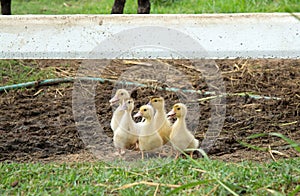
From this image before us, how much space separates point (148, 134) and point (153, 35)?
7.31ft

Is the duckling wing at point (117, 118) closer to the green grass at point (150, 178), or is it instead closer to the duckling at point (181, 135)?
the duckling at point (181, 135)

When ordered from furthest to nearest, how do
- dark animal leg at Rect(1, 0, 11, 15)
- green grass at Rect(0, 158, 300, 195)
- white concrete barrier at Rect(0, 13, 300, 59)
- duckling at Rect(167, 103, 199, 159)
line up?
1. dark animal leg at Rect(1, 0, 11, 15)
2. white concrete barrier at Rect(0, 13, 300, 59)
3. duckling at Rect(167, 103, 199, 159)
4. green grass at Rect(0, 158, 300, 195)

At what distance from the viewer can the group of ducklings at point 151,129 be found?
4141mm

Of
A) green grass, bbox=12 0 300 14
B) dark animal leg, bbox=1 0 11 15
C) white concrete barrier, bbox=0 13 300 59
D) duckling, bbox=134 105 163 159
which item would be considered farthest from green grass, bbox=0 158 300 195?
green grass, bbox=12 0 300 14

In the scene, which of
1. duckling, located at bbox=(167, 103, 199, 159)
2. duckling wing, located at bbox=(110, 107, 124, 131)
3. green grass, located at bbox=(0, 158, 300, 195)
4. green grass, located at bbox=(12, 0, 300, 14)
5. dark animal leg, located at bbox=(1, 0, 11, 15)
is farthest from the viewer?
green grass, located at bbox=(12, 0, 300, 14)

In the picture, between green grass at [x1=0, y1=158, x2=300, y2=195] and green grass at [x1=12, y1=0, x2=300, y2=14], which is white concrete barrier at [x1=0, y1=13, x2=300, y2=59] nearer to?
green grass at [x1=12, y1=0, x2=300, y2=14]

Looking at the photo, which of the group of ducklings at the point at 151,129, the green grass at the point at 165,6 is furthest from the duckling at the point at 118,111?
the green grass at the point at 165,6

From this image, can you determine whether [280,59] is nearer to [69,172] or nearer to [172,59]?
[172,59]

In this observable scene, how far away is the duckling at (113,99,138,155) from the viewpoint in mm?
4223

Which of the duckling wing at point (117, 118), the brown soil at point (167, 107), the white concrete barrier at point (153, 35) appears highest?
the white concrete barrier at point (153, 35)

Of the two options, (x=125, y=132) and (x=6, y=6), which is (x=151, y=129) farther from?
(x=6, y=6)

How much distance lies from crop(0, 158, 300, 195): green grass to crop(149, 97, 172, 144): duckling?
0.45 meters

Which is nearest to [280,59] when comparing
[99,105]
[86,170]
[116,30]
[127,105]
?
[116,30]

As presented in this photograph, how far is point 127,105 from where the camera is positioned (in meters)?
4.23
